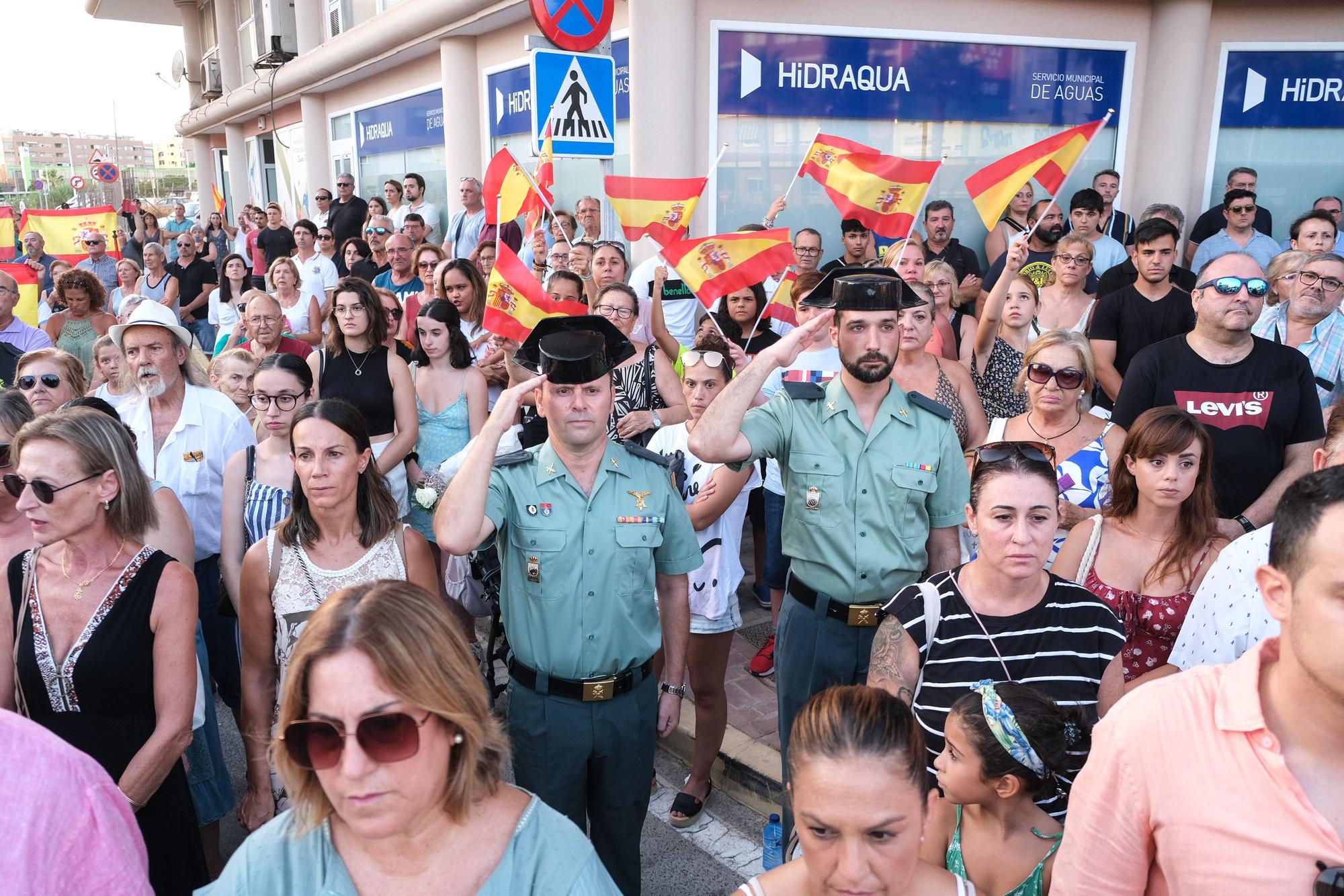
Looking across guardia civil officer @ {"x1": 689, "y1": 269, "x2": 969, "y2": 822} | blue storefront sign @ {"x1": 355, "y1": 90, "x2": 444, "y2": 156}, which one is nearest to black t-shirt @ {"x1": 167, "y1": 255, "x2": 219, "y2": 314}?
blue storefront sign @ {"x1": 355, "y1": 90, "x2": 444, "y2": 156}

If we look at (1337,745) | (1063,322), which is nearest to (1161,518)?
(1337,745)

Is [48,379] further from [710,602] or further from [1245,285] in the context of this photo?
[1245,285]

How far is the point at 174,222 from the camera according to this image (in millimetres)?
22594

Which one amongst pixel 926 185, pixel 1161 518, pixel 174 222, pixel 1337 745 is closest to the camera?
pixel 1337 745

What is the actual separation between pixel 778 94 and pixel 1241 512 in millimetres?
6389

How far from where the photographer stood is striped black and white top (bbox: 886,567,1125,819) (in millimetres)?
2533

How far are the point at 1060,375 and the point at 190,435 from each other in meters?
4.10

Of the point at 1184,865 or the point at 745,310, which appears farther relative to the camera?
the point at 745,310

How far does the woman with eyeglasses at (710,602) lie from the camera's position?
388 centimetres

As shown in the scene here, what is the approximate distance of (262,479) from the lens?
394 centimetres

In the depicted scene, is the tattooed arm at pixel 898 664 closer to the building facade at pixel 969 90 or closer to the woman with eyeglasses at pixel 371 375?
the woman with eyeglasses at pixel 371 375

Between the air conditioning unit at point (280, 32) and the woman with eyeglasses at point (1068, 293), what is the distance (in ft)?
58.2

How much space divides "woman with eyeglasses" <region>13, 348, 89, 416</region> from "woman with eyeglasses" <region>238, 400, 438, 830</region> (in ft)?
7.85

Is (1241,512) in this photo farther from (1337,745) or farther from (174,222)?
(174,222)
